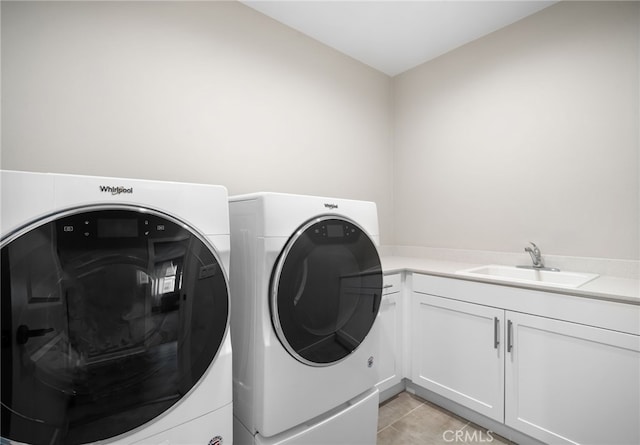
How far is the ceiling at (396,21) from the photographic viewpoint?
204cm

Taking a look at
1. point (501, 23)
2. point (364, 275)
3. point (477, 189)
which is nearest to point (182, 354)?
point (364, 275)

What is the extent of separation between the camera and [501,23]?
A: 2.23 meters

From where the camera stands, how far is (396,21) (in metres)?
2.20

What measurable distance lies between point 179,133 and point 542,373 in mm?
2311

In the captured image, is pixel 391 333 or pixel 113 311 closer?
pixel 113 311

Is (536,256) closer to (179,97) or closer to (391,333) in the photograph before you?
(391,333)

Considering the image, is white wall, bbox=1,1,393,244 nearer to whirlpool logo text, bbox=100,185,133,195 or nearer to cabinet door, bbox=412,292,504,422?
whirlpool logo text, bbox=100,185,133,195

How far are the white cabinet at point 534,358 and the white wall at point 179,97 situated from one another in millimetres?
1274

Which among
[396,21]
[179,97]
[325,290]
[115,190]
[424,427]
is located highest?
[396,21]

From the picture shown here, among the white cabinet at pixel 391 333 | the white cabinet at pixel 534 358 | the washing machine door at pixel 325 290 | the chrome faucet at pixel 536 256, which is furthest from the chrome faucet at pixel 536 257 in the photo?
the washing machine door at pixel 325 290

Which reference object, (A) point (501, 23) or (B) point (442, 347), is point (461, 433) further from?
(A) point (501, 23)

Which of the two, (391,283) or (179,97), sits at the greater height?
(179,97)

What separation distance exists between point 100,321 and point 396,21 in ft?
8.11

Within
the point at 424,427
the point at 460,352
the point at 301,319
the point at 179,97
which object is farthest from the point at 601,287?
the point at 179,97
